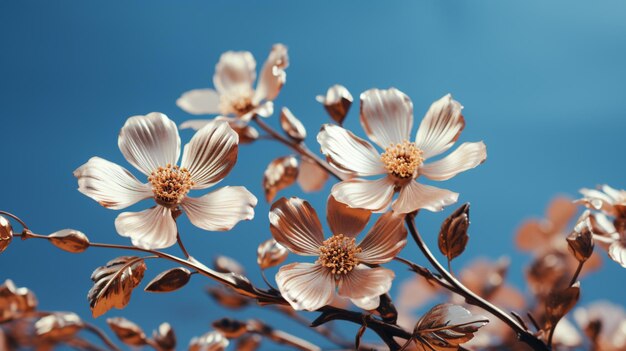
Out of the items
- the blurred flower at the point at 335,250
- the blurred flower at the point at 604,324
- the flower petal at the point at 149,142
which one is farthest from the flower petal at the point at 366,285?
the blurred flower at the point at 604,324

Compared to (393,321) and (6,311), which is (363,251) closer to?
(393,321)

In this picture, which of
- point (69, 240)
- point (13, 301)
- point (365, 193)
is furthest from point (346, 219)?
point (13, 301)

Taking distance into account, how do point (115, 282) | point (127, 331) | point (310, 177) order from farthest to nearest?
point (310, 177)
point (127, 331)
point (115, 282)

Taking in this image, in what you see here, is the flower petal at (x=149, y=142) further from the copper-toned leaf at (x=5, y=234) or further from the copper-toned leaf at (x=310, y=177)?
the copper-toned leaf at (x=310, y=177)

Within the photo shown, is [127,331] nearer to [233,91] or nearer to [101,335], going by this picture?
[101,335]

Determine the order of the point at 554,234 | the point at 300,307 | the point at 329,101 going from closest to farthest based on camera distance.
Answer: the point at 300,307 → the point at 329,101 → the point at 554,234

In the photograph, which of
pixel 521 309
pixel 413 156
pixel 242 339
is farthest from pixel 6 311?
pixel 521 309

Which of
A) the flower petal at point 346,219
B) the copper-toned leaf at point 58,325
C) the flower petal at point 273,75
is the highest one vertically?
the flower petal at point 273,75
